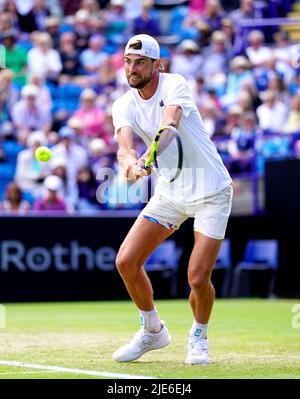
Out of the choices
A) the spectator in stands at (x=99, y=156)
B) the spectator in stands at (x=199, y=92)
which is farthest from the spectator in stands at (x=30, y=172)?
the spectator in stands at (x=199, y=92)

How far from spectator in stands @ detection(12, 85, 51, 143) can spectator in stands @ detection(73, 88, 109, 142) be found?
0.65 m

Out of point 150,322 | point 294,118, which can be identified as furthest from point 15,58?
point 150,322

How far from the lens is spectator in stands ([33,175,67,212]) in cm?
1656

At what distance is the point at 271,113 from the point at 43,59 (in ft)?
16.7

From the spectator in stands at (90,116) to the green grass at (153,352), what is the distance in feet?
13.7

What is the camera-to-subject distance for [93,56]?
20.9 meters

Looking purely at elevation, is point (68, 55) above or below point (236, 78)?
above

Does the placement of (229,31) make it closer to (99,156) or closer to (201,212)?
(99,156)

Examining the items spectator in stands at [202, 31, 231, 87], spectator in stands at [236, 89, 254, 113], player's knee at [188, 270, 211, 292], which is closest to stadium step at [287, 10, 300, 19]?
spectator in stands at [202, 31, 231, 87]

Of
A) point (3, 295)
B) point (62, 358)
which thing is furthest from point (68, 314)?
point (62, 358)

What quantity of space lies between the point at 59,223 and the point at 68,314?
2804mm

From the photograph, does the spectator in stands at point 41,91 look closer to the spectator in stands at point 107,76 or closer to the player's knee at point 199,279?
the spectator in stands at point 107,76

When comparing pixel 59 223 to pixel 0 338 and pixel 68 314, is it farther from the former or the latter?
pixel 0 338
